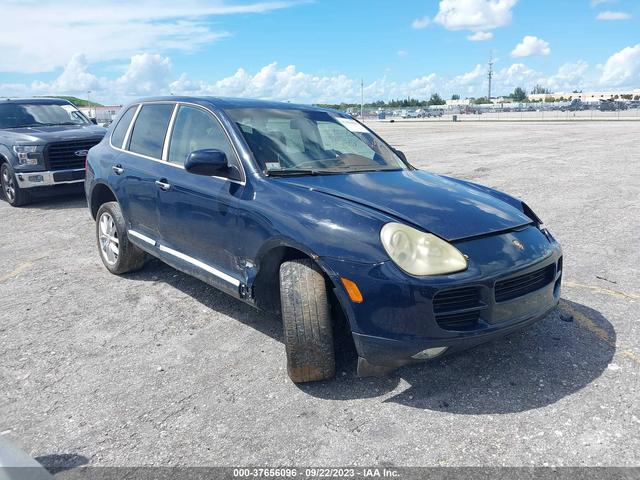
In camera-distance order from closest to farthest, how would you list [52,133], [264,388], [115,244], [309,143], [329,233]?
[329,233] → [264,388] → [309,143] → [115,244] → [52,133]

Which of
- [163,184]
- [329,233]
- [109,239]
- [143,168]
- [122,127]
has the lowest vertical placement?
[109,239]

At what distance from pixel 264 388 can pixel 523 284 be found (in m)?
1.69

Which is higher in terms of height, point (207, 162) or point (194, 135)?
point (194, 135)

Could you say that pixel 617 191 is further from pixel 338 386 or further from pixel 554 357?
pixel 338 386

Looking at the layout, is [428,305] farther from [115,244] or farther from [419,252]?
[115,244]

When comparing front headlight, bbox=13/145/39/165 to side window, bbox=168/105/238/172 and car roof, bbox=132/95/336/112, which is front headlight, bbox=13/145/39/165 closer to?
car roof, bbox=132/95/336/112

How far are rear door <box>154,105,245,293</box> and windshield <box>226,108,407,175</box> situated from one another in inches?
8.8

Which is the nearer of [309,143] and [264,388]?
[264,388]

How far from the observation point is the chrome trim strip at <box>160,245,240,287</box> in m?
3.68

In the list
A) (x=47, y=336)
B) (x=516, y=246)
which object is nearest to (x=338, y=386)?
(x=516, y=246)

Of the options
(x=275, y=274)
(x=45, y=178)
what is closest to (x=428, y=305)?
(x=275, y=274)

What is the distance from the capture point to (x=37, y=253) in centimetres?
624

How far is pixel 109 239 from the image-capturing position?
5.33 metres

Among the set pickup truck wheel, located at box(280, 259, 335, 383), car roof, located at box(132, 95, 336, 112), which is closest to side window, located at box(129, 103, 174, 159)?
car roof, located at box(132, 95, 336, 112)
